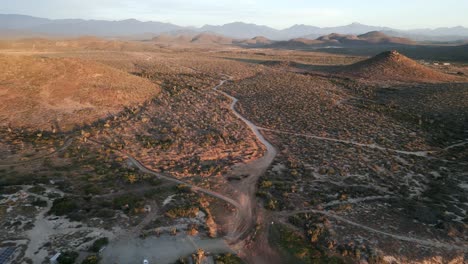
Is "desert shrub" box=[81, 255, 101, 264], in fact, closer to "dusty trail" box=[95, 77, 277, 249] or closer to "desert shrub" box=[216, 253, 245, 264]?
"desert shrub" box=[216, 253, 245, 264]

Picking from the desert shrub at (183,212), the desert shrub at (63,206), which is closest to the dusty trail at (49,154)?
the desert shrub at (63,206)

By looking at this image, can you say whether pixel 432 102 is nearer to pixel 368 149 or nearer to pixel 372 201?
pixel 368 149

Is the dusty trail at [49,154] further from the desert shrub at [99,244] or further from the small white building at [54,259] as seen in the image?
the small white building at [54,259]

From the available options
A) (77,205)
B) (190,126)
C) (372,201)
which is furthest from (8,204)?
(372,201)

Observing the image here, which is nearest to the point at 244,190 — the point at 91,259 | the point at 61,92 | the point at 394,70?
the point at 91,259

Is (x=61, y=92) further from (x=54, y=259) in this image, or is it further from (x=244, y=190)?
(x=54, y=259)
